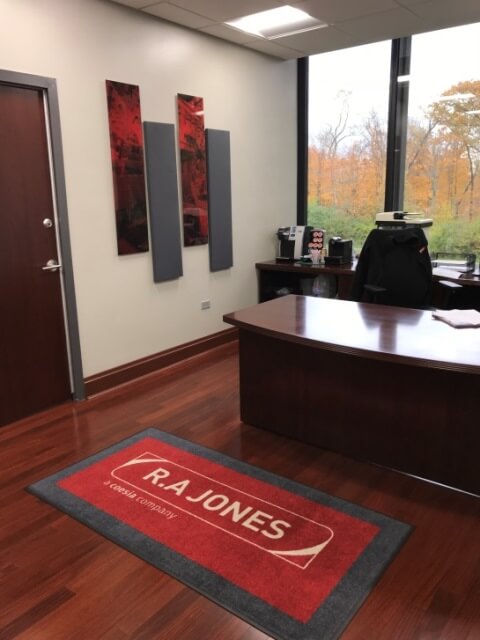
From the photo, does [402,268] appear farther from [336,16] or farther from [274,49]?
[274,49]

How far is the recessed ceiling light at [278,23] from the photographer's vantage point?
3.84 meters

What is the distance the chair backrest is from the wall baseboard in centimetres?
169

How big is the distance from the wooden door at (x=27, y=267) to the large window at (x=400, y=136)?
121 inches

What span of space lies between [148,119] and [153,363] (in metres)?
1.92

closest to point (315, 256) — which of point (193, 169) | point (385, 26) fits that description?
point (193, 169)

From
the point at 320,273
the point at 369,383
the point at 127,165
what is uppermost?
the point at 127,165

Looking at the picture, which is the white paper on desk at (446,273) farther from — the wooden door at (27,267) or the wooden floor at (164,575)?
the wooden door at (27,267)

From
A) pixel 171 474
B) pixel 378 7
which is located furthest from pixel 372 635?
pixel 378 7

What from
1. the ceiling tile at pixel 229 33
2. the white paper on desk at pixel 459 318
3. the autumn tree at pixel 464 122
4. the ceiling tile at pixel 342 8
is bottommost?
the white paper on desk at pixel 459 318

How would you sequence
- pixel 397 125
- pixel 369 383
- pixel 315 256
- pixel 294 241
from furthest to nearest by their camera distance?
pixel 294 241 → pixel 315 256 → pixel 397 125 → pixel 369 383

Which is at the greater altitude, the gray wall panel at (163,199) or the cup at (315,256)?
the gray wall panel at (163,199)

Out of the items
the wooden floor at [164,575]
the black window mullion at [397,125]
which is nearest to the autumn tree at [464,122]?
the black window mullion at [397,125]

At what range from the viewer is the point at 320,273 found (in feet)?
16.2

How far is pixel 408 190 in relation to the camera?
4988mm
